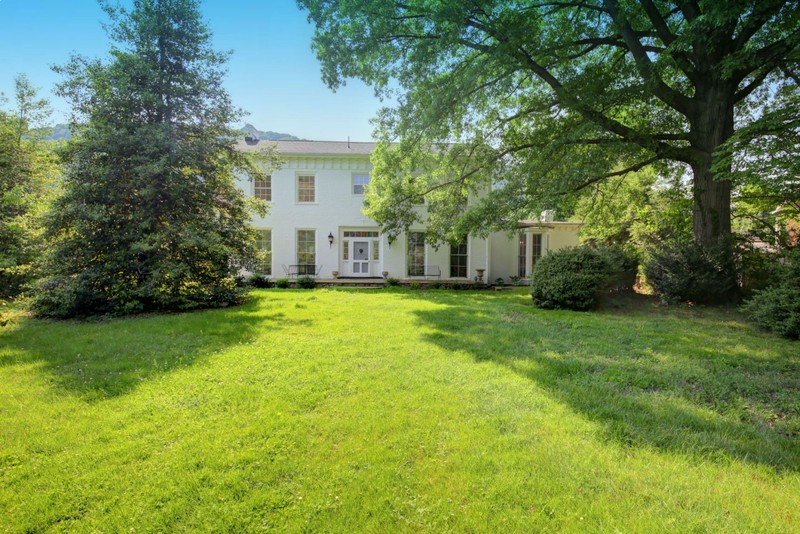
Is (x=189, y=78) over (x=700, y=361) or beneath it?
over

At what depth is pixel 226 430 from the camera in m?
2.82

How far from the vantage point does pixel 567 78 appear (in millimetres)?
9609

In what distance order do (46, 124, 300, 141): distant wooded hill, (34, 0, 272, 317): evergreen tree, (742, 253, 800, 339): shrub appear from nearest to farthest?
1. (742, 253, 800, 339): shrub
2. (34, 0, 272, 317): evergreen tree
3. (46, 124, 300, 141): distant wooded hill

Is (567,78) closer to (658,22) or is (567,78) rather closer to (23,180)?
(658,22)

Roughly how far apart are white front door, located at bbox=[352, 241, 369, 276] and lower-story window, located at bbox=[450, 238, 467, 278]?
4.02 metres

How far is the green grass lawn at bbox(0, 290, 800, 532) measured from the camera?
198cm

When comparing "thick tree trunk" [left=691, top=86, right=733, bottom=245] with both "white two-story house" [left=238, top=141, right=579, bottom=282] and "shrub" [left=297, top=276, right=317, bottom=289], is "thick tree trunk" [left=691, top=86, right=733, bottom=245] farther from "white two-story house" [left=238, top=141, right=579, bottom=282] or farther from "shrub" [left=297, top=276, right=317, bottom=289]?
"shrub" [left=297, top=276, right=317, bottom=289]

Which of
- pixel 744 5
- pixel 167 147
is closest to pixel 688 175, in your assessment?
pixel 744 5

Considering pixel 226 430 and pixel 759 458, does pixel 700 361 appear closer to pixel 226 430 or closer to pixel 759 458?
pixel 759 458

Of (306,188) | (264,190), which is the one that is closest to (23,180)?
(264,190)

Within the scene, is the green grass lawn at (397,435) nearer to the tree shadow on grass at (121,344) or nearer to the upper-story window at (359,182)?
the tree shadow on grass at (121,344)

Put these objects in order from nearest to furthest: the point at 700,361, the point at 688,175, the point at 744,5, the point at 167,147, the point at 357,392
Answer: the point at 357,392 < the point at 700,361 < the point at 744,5 < the point at 167,147 < the point at 688,175

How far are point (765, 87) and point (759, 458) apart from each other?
12.8m

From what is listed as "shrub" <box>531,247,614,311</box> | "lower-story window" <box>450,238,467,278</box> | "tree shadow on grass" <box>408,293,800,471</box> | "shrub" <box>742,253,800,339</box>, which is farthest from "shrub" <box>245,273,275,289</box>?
"shrub" <box>742,253,800,339</box>
